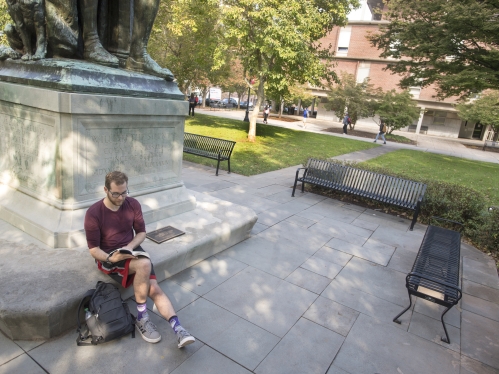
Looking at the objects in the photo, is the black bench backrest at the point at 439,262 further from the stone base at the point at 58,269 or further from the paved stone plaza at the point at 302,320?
the stone base at the point at 58,269

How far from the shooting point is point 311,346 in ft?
10.9

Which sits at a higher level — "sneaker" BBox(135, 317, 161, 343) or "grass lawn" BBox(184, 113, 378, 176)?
"sneaker" BBox(135, 317, 161, 343)

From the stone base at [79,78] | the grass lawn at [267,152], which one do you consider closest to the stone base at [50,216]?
the stone base at [79,78]

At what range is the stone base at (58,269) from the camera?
114 inches

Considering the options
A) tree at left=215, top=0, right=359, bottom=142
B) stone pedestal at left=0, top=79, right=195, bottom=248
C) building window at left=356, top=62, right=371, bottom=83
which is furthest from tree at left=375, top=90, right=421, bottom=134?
stone pedestal at left=0, top=79, right=195, bottom=248

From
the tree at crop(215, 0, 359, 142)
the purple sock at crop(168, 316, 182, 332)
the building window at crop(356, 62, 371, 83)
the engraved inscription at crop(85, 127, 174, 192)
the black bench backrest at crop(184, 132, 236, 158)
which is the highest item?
the building window at crop(356, 62, 371, 83)

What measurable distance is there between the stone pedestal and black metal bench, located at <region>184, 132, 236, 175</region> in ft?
17.1

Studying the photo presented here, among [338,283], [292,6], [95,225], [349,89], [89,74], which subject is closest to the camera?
[95,225]

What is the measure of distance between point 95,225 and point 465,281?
16.7 ft

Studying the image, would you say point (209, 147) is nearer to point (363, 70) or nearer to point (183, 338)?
point (183, 338)

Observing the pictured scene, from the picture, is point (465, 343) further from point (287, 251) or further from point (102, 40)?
point (102, 40)

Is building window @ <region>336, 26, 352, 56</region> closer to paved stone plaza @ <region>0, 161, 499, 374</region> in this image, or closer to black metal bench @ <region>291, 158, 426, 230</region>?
black metal bench @ <region>291, 158, 426, 230</region>

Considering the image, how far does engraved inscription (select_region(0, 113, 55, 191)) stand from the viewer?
3937 mm

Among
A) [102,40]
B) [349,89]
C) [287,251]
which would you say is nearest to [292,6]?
[102,40]
